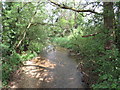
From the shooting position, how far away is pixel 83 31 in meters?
5.90

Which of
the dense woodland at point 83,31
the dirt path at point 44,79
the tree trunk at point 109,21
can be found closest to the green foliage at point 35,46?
the dense woodland at point 83,31

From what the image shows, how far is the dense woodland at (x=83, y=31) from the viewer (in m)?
2.90

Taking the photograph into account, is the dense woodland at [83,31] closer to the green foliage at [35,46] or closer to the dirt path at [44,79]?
the green foliage at [35,46]

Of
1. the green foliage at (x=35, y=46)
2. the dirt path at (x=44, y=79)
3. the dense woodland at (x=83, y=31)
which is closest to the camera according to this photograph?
the dense woodland at (x=83, y=31)

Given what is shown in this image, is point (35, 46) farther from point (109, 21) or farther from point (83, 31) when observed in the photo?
point (109, 21)

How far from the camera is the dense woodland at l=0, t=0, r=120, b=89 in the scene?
114 inches

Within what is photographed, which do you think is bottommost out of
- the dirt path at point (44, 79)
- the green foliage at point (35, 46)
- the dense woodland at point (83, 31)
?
the dirt path at point (44, 79)

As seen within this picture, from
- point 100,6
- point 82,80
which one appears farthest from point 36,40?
→ point 100,6

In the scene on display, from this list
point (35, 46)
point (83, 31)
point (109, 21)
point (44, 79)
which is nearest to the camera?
point (109, 21)

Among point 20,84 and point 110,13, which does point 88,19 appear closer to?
point 110,13

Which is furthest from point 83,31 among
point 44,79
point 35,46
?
point 35,46

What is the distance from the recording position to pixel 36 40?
9.07 m

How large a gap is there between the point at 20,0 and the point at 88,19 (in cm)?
462

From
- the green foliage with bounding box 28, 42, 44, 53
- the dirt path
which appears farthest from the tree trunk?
the green foliage with bounding box 28, 42, 44, 53
